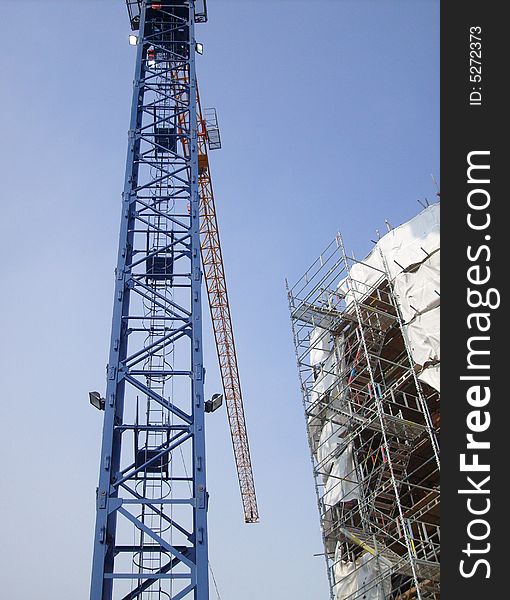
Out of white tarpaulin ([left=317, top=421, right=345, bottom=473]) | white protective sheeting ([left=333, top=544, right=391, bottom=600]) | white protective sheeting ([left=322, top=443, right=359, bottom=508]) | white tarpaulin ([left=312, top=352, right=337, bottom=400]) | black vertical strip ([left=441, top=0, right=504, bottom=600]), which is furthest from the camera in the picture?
white tarpaulin ([left=312, top=352, right=337, bottom=400])

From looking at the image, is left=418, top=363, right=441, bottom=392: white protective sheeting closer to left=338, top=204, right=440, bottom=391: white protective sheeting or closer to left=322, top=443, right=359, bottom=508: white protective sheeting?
left=338, top=204, right=440, bottom=391: white protective sheeting

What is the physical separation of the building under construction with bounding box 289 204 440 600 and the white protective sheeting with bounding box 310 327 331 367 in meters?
0.04

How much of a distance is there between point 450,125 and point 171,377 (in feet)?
33.6

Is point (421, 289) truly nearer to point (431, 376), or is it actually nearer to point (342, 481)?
point (431, 376)

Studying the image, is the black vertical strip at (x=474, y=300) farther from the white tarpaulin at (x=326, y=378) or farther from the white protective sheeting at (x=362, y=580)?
the white tarpaulin at (x=326, y=378)

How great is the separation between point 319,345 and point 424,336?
5681 mm

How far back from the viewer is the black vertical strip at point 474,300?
9.26m

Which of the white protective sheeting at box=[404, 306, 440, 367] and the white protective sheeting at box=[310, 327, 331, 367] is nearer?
the white protective sheeting at box=[404, 306, 440, 367]

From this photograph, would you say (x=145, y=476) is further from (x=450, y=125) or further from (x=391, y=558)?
(x=450, y=125)

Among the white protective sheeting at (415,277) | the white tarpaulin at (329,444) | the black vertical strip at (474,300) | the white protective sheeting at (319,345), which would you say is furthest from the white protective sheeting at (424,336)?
the black vertical strip at (474,300)

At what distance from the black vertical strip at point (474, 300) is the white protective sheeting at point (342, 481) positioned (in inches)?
501

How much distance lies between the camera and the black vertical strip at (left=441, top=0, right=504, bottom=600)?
364 inches

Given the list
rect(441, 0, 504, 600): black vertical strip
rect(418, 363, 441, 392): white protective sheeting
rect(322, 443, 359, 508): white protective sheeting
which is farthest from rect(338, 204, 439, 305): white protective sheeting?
rect(441, 0, 504, 600): black vertical strip

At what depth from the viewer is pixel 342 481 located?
22641 millimetres
